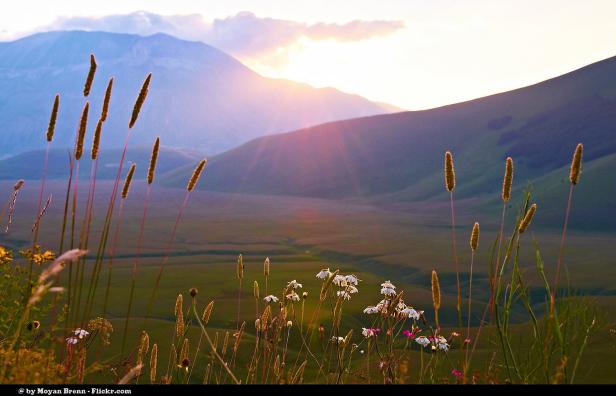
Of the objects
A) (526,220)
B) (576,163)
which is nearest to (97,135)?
(526,220)

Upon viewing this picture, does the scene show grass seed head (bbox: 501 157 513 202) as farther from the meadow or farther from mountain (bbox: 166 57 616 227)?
mountain (bbox: 166 57 616 227)

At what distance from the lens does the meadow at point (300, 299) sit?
402 centimetres

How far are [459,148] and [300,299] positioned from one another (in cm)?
15633

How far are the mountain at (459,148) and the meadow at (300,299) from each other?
3026 centimetres

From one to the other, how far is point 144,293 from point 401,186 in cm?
12452

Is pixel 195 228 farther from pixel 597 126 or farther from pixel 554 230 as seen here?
pixel 597 126

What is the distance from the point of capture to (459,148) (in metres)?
166

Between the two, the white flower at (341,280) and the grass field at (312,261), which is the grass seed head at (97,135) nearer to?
the grass field at (312,261)

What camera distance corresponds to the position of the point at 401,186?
15700 centimetres

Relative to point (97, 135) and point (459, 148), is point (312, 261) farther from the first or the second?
point (459, 148)

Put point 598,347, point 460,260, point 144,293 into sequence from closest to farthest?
1. point 598,347
2. point 144,293
3. point 460,260

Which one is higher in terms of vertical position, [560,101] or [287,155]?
[560,101]

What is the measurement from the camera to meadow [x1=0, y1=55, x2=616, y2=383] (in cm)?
402
